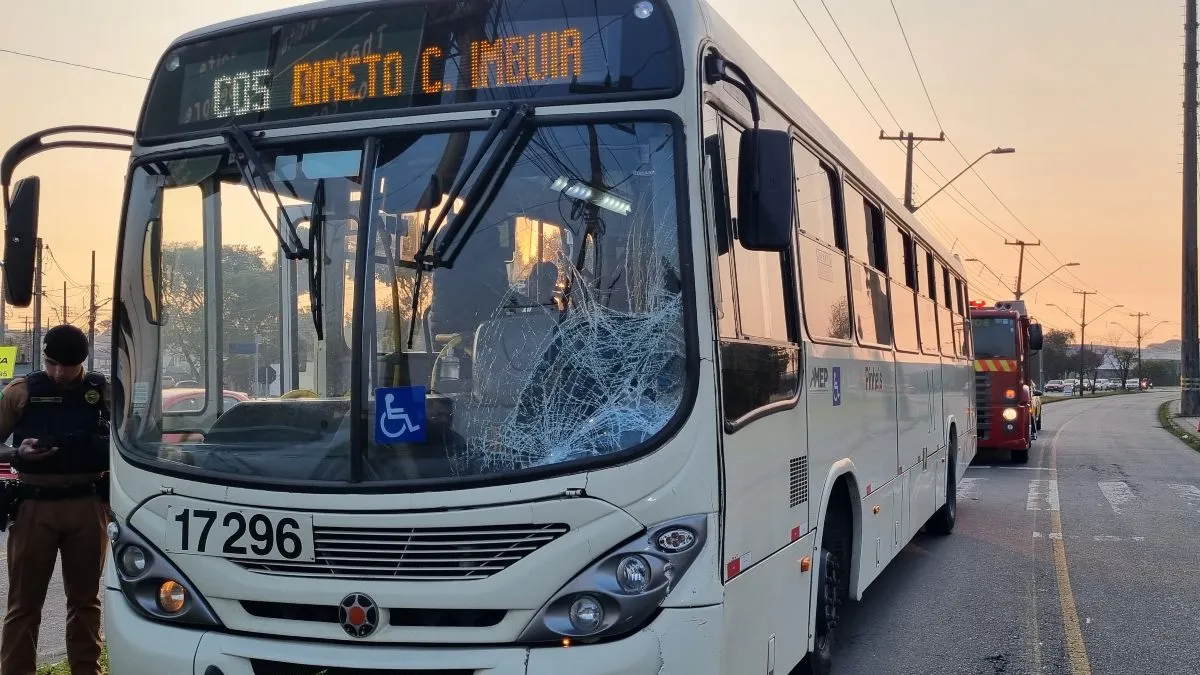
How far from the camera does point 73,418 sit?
5.31 meters

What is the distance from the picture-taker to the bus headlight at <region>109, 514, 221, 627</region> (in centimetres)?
401

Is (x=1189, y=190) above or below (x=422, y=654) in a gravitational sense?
above

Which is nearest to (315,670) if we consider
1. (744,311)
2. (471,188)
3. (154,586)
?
(154,586)

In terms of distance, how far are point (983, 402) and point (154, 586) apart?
1750 centimetres

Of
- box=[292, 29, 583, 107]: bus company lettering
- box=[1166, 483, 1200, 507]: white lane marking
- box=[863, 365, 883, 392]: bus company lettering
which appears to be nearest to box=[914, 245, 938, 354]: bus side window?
box=[863, 365, 883, 392]: bus company lettering

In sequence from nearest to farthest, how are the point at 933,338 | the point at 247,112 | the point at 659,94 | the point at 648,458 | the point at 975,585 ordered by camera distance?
1. the point at 648,458
2. the point at 659,94
3. the point at 247,112
4. the point at 975,585
5. the point at 933,338

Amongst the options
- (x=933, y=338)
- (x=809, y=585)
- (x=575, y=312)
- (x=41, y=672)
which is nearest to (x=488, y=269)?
(x=575, y=312)

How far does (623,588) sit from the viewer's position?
3547mm

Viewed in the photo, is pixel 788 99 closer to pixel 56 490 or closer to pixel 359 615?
pixel 359 615

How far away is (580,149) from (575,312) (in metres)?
0.58

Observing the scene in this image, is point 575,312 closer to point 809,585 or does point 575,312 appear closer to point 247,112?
point 247,112

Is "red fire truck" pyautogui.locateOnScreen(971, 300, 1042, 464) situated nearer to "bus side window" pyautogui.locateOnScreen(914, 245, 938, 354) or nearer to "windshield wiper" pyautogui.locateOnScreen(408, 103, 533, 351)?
"bus side window" pyautogui.locateOnScreen(914, 245, 938, 354)

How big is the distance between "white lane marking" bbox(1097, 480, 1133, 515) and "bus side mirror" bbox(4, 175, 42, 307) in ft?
40.0

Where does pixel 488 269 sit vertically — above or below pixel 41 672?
above
